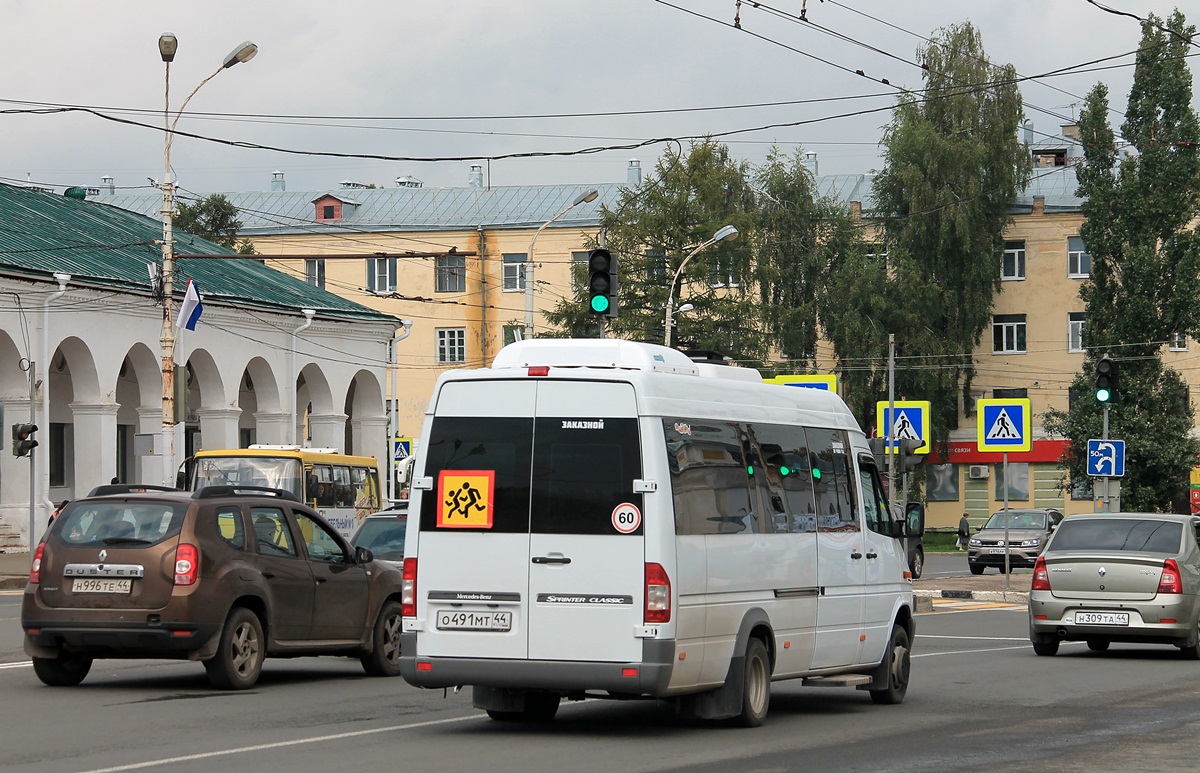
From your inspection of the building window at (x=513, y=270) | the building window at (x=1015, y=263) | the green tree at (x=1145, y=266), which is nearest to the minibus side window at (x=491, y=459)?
the green tree at (x=1145, y=266)

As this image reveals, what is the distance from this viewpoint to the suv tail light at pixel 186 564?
1390 cm

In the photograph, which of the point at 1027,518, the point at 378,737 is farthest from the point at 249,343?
the point at 378,737

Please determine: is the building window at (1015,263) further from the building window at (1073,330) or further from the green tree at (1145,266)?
the green tree at (1145,266)

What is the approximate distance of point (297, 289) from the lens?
53625 millimetres

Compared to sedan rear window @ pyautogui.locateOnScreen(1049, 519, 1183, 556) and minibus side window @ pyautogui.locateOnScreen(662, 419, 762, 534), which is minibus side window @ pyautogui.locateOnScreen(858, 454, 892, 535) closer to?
minibus side window @ pyautogui.locateOnScreen(662, 419, 762, 534)

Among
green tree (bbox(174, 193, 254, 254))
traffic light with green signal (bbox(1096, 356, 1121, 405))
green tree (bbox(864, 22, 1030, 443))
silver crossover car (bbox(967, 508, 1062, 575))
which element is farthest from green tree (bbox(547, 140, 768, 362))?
traffic light with green signal (bbox(1096, 356, 1121, 405))

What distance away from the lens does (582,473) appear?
442 inches

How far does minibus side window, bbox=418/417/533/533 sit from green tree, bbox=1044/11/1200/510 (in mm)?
54154

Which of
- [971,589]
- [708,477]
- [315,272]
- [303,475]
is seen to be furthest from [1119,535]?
[315,272]

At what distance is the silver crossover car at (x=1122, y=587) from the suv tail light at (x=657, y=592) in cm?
899

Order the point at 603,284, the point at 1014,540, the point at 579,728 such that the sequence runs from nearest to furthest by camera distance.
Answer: the point at 579,728 < the point at 603,284 < the point at 1014,540

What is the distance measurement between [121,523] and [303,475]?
2184cm

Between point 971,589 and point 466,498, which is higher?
point 466,498

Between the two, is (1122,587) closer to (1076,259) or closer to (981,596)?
(981,596)
